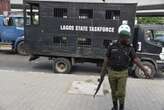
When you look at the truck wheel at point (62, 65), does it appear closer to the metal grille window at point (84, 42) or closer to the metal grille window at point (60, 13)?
the metal grille window at point (84, 42)

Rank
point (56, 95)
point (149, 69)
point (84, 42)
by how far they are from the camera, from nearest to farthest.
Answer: point (56, 95)
point (149, 69)
point (84, 42)

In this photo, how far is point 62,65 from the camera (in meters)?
15.6

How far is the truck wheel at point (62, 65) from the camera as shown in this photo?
15547 mm

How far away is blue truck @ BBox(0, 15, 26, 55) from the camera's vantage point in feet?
68.8

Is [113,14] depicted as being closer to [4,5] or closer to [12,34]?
[12,34]

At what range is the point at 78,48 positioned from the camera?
1533 cm

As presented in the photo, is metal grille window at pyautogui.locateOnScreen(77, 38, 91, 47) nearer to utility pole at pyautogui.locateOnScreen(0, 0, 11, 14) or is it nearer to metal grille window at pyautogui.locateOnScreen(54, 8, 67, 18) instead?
metal grille window at pyautogui.locateOnScreen(54, 8, 67, 18)

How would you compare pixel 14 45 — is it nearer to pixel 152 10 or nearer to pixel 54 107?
pixel 54 107

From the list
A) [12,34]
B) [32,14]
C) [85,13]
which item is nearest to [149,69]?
[85,13]

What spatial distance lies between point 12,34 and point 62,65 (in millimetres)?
6362

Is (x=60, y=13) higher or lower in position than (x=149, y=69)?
higher

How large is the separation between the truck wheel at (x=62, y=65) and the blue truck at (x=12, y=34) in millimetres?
5591

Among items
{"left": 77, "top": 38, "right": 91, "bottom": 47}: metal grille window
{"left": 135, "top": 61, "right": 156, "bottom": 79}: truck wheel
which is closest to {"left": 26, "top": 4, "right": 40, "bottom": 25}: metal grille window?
{"left": 77, "top": 38, "right": 91, "bottom": 47}: metal grille window

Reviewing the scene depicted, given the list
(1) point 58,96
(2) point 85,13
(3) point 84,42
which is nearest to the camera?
(1) point 58,96
